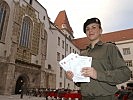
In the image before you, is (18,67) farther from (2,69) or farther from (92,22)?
(92,22)

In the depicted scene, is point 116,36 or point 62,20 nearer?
point 116,36

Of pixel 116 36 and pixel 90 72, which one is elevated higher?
pixel 116 36

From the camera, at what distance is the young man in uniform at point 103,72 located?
6.42ft

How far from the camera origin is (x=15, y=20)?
912 inches

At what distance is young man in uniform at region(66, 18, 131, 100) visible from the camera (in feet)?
6.42

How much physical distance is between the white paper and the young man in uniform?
2.5 inches

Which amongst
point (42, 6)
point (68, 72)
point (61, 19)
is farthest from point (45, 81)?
point (61, 19)

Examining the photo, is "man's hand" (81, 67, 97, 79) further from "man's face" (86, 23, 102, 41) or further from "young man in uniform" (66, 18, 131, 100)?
"man's face" (86, 23, 102, 41)

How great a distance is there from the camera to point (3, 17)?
2288 cm

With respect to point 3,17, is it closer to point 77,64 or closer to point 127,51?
point 77,64

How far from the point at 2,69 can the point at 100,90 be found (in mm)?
20269

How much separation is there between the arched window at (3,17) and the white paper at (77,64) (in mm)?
21549

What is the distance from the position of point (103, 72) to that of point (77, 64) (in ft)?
1.16

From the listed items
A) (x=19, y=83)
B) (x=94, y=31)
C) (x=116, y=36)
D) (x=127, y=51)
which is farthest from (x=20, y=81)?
(x=116, y=36)
